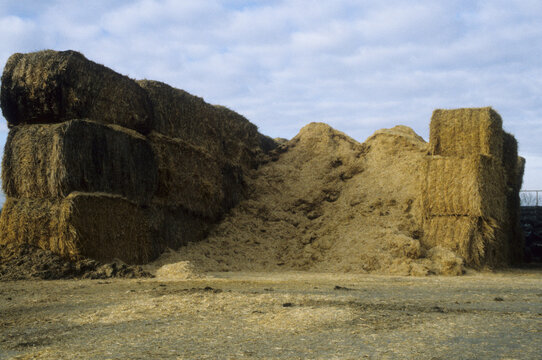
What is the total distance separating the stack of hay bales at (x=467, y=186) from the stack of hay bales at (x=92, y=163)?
690 centimetres

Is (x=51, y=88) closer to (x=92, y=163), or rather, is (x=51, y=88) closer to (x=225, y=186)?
(x=92, y=163)

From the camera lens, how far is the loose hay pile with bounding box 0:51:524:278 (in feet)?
41.3

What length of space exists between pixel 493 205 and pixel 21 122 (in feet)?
42.6

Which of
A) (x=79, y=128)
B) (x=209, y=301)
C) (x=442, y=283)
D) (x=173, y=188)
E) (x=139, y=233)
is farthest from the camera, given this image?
(x=173, y=188)

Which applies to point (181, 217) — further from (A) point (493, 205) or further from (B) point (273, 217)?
(A) point (493, 205)

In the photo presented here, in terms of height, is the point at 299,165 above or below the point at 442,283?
above

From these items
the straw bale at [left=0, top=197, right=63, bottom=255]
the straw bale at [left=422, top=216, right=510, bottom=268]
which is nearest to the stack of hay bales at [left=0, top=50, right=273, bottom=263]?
the straw bale at [left=0, top=197, right=63, bottom=255]

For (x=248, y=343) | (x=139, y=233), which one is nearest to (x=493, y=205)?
(x=139, y=233)

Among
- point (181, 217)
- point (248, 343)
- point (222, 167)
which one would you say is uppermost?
point (222, 167)

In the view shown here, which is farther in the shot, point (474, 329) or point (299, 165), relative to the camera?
point (299, 165)

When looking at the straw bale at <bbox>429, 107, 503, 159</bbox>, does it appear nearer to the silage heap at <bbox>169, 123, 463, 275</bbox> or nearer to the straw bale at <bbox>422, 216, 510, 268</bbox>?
the silage heap at <bbox>169, 123, 463, 275</bbox>

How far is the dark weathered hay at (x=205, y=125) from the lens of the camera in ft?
51.8

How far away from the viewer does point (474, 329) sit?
602cm

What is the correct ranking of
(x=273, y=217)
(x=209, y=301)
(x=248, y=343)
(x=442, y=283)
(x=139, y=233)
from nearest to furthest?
(x=248, y=343), (x=209, y=301), (x=442, y=283), (x=139, y=233), (x=273, y=217)
